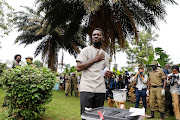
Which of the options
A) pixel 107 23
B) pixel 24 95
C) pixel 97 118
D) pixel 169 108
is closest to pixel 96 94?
pixel 97 118

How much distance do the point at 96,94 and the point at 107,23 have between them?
29.5 ft

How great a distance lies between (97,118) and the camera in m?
1.64

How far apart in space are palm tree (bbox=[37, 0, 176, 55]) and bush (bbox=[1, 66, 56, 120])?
638 cm

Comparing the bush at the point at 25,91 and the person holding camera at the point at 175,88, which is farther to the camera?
the person holding camera at the point at 175,88

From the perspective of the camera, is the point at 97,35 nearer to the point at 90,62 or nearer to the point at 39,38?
the point at 90,62

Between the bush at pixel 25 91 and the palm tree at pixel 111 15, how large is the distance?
20.9 ft

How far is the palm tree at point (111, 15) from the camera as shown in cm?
1049

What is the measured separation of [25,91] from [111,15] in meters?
7.90

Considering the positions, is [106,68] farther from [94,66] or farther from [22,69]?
[22,69]

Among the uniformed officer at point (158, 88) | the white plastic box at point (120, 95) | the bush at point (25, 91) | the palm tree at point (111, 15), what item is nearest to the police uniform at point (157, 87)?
the uniformed officer at point (158, 88)

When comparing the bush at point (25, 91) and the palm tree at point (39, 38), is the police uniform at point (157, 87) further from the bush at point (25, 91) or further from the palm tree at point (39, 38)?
the palm tree at point (39, 38)

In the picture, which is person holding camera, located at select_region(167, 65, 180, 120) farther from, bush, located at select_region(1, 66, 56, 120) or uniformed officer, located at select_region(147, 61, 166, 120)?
bush, located at select_region(1, 66, 56, 120)

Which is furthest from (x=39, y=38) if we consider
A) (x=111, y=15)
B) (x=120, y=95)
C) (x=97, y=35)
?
(x=97, y=35)

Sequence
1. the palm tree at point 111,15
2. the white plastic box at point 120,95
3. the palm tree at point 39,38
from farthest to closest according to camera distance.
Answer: the palm tree at point 39,38 → the palm tree at point 111,15 → the white plastic box at point 120,95
